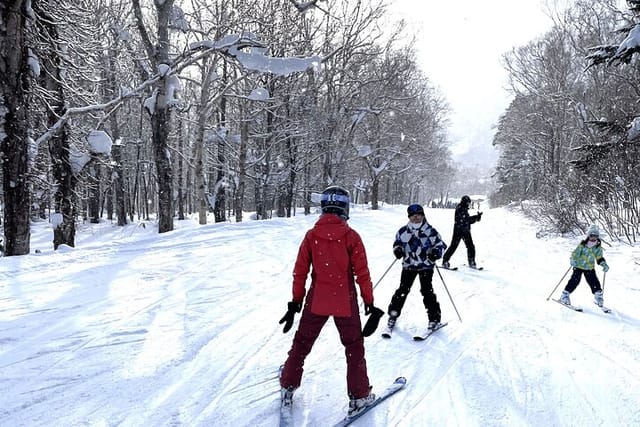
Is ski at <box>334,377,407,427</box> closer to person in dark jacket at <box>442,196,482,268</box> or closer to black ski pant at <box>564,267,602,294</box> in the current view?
black ski pant at <box>564,267,602,294</box>

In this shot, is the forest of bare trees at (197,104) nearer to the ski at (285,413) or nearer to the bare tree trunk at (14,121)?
the bare tree trunk at (14,121)

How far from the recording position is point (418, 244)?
5.53 metres

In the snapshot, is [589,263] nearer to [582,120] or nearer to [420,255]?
[420,255]

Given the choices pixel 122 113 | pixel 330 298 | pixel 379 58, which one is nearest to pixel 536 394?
pixel 330 298

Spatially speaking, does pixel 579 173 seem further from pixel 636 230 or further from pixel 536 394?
pixel 536 394

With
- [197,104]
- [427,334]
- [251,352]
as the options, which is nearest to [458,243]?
[427,334]

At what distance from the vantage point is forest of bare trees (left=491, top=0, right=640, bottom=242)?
9289 millimetres

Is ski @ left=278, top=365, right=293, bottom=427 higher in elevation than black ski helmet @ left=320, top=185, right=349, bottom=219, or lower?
lower

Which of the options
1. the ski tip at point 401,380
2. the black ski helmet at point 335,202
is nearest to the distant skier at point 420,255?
the ski tip at point 401,380

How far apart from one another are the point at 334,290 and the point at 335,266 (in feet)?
0.63

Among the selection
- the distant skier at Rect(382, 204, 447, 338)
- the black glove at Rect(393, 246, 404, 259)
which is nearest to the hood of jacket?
the black glove at Rect(393, 246, 404, 259)

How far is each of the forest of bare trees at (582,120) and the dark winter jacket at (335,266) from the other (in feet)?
24.1

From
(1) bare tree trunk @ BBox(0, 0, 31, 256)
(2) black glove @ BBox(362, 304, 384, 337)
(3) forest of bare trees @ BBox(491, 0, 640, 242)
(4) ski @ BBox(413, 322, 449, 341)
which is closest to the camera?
(2) black glove @ BBox(362, 304, 384, 337)

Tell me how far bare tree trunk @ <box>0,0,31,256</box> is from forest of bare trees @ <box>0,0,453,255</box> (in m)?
0.02
